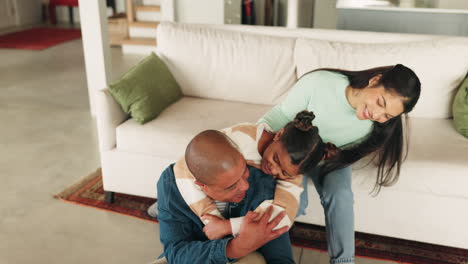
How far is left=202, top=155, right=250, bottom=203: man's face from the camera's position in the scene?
1.16m

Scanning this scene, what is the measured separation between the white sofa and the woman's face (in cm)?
50

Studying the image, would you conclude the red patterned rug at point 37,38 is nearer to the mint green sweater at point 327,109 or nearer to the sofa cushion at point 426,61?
→ the sofa cushion at point 426,61

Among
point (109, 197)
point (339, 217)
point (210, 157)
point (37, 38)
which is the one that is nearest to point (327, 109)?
point (339, 217)

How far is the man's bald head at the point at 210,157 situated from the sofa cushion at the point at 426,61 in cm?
134

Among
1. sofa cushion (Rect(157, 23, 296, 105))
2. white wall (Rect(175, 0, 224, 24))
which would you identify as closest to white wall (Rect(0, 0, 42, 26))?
white wall (Rect(175, 0, 224, 24))

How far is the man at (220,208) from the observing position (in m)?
1.17

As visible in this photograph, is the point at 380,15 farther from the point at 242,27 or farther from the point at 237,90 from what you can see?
the point at 237,90

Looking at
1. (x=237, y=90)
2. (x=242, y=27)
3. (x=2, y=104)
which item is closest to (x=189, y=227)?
(x=237, y=90)

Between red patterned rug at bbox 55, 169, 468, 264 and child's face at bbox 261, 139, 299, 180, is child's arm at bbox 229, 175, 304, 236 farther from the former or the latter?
red patterned rug at bbox 55, 169, 468, 264

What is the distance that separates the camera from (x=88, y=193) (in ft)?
8.17

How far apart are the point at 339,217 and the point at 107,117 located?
4.10 ft

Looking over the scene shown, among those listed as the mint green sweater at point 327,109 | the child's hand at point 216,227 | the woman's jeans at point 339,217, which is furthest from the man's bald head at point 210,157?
the woman's jeans at point 339,217

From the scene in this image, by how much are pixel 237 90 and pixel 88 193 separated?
1.01 m

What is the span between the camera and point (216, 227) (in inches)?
51.8
